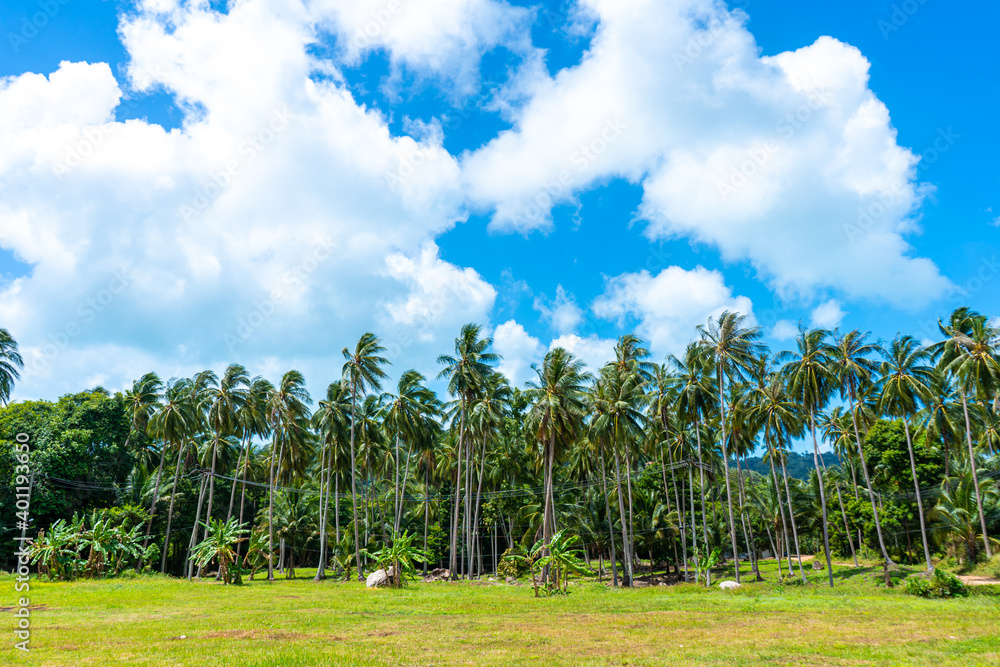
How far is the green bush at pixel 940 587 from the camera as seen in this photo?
1074 inches

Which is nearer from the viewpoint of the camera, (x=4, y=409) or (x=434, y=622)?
(x=434, y=622)

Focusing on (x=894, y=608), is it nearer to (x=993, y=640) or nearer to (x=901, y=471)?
(x=993, y=640)

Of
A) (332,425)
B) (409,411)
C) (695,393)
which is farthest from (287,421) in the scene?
(695,393)

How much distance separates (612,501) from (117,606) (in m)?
38.7

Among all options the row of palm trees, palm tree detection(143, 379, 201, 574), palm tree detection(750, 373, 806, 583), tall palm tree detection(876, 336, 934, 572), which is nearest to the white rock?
the row of palm trees

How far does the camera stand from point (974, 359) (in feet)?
124

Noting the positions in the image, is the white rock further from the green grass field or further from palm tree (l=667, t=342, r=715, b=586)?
palm tree (l=667, t=342, r=715, b=586)

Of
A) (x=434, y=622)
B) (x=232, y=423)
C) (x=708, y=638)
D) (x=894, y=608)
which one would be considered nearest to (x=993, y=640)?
(x=708, y=638)

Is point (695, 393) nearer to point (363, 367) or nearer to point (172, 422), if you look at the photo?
point (363, 367)

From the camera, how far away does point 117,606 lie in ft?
79.9

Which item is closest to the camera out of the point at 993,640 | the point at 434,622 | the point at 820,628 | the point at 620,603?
the point at 993,640

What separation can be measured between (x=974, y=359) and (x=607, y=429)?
23.2 meters

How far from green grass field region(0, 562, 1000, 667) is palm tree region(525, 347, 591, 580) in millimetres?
13180

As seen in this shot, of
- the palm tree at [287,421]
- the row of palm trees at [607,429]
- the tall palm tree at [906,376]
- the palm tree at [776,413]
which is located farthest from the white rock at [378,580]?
the tall palm tree at [906,376]
